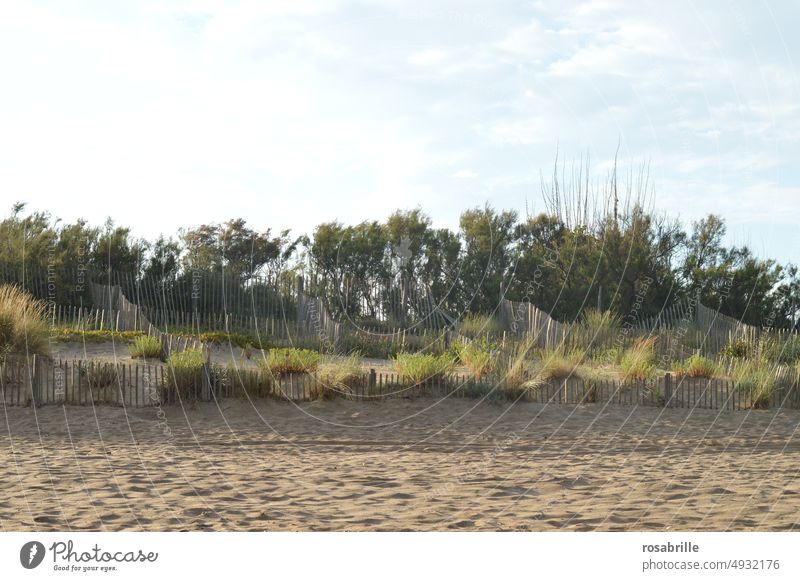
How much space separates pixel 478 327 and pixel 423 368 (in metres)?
5.83

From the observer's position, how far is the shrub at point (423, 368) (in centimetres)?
1271

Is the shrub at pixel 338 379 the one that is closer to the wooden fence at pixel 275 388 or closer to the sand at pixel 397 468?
the wooden fence at pixel 275 388

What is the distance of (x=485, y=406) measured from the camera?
1231cm

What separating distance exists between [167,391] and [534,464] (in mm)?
5628

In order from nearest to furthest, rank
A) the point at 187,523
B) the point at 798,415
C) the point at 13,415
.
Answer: the point at 187,523, the point at 13,415, the point at 798,415

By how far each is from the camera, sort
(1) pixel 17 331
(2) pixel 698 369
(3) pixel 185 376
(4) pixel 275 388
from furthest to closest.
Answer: (2) pixel 698 369
(1) pixel 17 331
(4) pixel 275 388
(3) pixel 185 376

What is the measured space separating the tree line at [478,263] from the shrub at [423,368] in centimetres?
698

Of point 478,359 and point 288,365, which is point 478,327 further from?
point 288,365

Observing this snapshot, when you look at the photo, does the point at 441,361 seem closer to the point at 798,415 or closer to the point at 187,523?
the point at 798,415

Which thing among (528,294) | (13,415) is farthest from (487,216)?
(13,415)

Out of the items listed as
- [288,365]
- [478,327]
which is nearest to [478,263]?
[478,327]

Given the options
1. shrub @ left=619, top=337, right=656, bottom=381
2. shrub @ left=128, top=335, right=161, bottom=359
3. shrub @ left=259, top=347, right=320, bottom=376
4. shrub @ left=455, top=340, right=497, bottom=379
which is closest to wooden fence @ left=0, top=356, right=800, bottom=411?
shrub @ left=259, top=347, right=320, bottom=376

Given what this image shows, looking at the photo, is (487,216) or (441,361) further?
(487,216)

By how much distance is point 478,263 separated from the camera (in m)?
23.7
